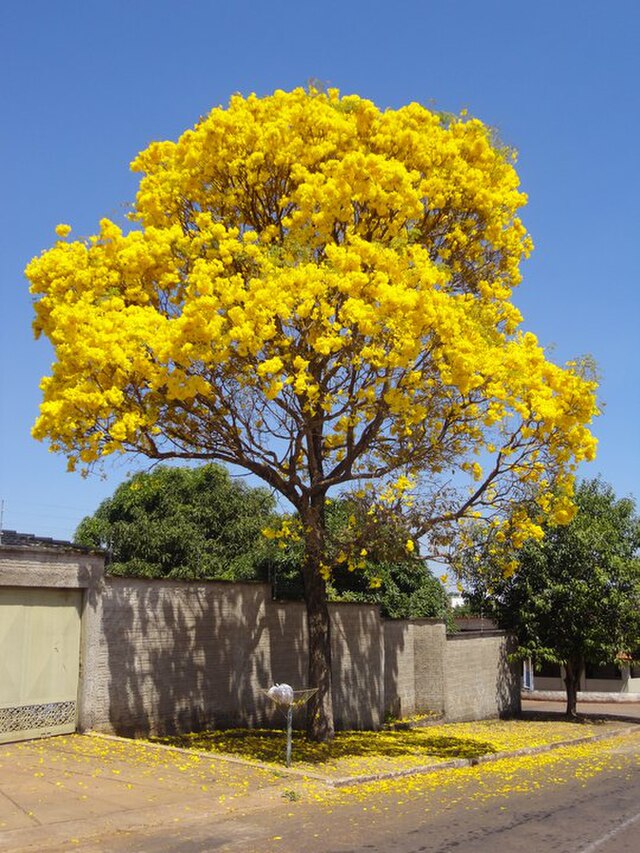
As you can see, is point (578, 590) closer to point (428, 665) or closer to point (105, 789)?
point (428, 665)

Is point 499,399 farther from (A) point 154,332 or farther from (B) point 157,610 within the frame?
(B) point 157,610

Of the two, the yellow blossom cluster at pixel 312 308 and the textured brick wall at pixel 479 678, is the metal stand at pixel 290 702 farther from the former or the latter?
the textured brick wall at pixel 479 678

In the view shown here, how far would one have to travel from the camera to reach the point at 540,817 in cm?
999

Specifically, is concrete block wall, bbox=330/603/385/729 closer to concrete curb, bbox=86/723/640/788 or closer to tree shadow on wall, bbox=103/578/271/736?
tree shadow on wall, bbox=103/578/271/736

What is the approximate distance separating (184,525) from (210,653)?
18.6 meters

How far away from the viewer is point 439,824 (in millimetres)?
9516

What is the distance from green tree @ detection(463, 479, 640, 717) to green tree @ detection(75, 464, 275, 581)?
449 inches

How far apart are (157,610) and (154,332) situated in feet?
18.2

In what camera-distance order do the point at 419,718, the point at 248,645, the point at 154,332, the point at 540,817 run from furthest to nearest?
the point at 419,718 < the point at 248,645 < the point at 154,332 < the point at 540,817

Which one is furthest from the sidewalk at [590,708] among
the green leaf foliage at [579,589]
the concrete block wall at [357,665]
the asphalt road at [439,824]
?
the asphalt road at [439,824]

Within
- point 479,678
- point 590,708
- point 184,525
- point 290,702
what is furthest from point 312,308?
point 590,708

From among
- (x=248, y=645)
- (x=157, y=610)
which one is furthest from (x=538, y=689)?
(x=157, y=610)

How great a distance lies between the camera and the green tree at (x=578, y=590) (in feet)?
81.3

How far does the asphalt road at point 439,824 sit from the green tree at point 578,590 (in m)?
12.3
